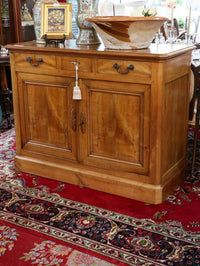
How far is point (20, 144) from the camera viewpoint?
3.12 metres

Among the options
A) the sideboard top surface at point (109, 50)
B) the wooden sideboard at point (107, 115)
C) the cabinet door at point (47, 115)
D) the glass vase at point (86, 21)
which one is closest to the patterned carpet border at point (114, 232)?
the wooden sideboard at point (107, 115)

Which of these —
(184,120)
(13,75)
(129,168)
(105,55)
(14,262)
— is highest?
(105,55)

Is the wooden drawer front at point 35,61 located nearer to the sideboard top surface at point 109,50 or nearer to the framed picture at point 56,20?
the sideboard top surface at point 109,50

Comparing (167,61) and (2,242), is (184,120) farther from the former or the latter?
(2,242)

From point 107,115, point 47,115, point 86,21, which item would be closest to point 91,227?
point 107,115

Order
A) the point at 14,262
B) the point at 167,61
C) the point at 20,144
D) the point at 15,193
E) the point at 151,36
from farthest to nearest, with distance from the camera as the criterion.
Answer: the point at 20,144, the point at 15,193, the point at 151,36, the point at 167,61, the point at 14,262

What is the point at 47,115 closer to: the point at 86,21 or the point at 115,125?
the point at 115,125

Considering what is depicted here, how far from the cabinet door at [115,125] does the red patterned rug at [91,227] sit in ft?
0.88

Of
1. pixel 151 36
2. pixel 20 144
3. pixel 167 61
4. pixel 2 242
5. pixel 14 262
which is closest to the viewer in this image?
pixel 14 262

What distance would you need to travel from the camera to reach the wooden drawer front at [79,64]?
Result: 258 cm

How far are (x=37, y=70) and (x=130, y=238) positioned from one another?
1.37 metres

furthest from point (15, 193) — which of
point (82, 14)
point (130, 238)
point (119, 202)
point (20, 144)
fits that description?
point (82, 14)

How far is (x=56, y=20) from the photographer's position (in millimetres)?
2859

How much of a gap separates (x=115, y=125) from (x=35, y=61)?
762mm
